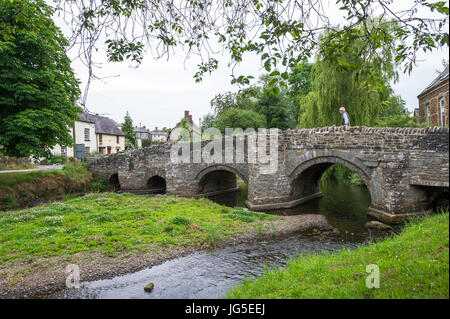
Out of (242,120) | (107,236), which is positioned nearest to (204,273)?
(107,236)

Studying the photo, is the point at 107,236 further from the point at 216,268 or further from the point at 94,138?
the point at 94,138

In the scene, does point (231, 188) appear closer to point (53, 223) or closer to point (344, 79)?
point (344, 79)

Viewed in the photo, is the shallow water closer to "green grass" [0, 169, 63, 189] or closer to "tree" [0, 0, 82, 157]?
"tree" [0, 0, 82, 157]

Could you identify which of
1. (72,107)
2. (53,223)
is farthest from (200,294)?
(72,107)

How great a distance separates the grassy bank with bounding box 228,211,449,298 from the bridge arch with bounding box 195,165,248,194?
9396 millimetres

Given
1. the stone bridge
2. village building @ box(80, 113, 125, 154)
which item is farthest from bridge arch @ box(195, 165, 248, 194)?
village building @ box(80, 113, 125, 154)

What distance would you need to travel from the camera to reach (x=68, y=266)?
627 centimetres

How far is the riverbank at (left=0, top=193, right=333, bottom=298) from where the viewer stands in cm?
611

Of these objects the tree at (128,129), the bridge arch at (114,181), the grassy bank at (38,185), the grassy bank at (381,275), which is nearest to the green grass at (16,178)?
the grassy bank at (38,185)

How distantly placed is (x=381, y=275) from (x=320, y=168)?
10792 millimetres

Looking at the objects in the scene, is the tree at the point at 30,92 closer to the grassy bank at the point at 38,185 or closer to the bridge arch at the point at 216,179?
the grassy bank at the point at 38,185

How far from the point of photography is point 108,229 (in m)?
8.31

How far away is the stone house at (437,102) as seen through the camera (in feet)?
52.3
